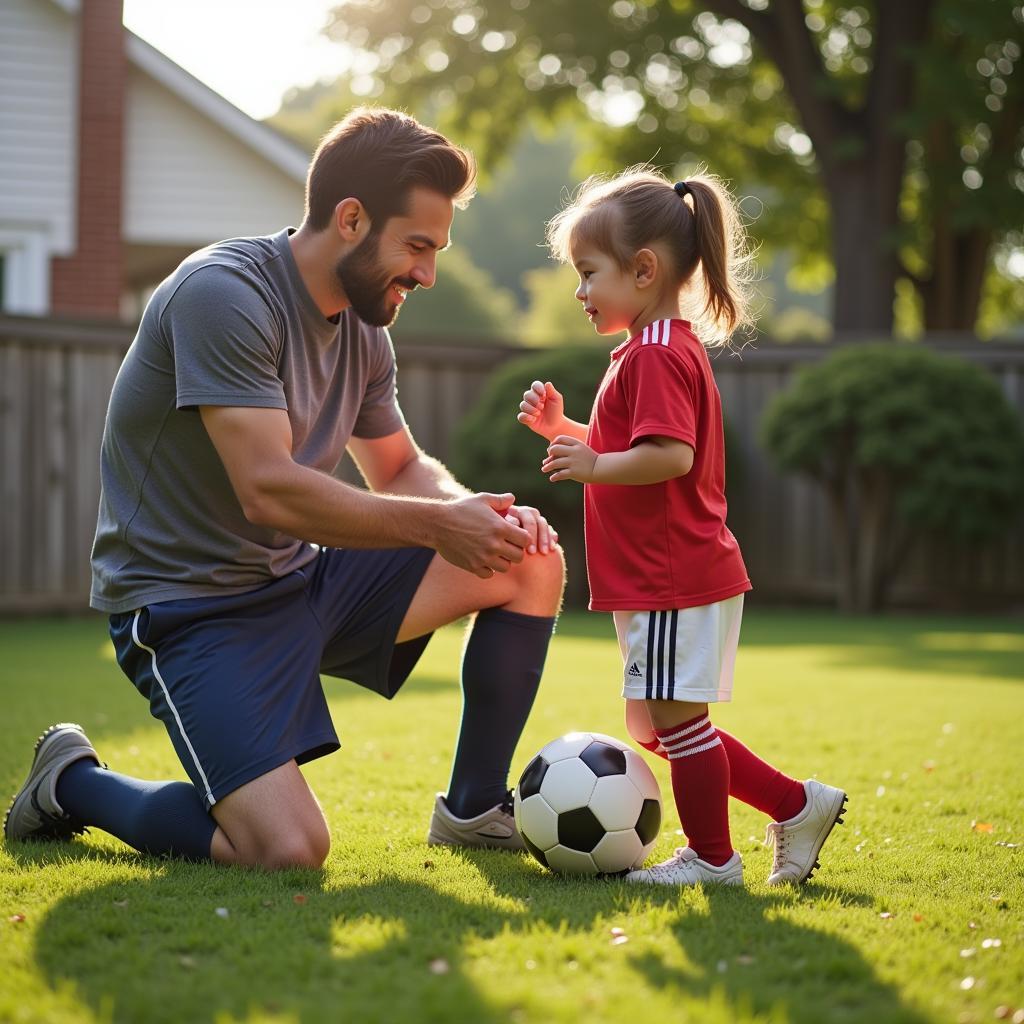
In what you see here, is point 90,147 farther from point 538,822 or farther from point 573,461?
point 538,822

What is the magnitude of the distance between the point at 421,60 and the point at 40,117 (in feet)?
20.3

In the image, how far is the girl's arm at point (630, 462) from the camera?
315cm

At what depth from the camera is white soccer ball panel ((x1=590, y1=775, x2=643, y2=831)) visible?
324cm

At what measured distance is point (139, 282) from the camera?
17234 mm

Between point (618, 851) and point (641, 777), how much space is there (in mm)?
209

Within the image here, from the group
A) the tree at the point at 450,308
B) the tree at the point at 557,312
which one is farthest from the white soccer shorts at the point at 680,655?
the tree at the point at 557,312

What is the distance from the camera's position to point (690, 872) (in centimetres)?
315

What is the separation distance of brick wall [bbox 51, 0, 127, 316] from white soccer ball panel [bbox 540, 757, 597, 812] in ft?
34.2

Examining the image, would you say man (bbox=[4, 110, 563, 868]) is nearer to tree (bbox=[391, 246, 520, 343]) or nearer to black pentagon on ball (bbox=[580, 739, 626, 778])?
black pentagon on ball (bbox=[580, 739, 626, 778])

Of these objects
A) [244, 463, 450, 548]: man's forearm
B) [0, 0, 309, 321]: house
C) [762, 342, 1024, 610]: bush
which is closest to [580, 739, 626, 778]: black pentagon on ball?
[244, 463, 450, 548]: man's forearm

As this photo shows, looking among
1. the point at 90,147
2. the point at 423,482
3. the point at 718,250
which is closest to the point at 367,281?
the point at 423,482

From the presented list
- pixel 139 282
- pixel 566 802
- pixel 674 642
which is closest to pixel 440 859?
pixel 566 802

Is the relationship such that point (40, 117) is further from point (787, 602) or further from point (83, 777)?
point (83, 777)

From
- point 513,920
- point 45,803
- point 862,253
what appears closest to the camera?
point 513,920
